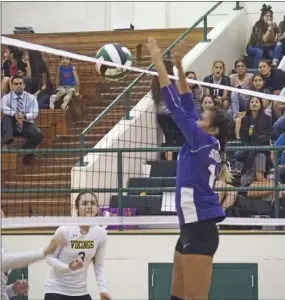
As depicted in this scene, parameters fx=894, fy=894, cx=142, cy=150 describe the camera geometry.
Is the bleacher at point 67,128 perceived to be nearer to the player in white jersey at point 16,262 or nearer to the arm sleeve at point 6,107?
the arm sleeve at point 6,107

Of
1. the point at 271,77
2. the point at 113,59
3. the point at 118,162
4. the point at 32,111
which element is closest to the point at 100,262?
the point at 113,59

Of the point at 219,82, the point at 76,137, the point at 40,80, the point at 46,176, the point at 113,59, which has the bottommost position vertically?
the point at 46,176

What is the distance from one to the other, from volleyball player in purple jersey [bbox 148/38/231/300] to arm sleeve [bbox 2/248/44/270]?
0.92 meters

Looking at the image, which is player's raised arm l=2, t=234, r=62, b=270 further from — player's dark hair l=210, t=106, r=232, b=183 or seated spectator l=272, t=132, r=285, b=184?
seated spectator l=272, t=132, r=285, b=184

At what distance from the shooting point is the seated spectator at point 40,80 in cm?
1305

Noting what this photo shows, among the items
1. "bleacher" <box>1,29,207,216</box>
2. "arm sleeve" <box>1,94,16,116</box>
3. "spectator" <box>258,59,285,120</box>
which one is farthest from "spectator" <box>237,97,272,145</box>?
"arm sleeve" <box>1,94,16,116</box>

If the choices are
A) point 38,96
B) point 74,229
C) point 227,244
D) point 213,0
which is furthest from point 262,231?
point 213,0

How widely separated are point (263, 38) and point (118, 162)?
570 centimetres

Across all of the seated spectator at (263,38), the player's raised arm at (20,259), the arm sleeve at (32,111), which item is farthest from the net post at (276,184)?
the seated spectator at (263,38)

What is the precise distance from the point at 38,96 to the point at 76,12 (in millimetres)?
4710

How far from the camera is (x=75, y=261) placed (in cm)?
735

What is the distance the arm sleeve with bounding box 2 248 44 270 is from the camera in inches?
222

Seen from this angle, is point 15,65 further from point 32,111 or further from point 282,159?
point 282,159

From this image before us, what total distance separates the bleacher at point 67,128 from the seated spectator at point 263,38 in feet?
3.42
